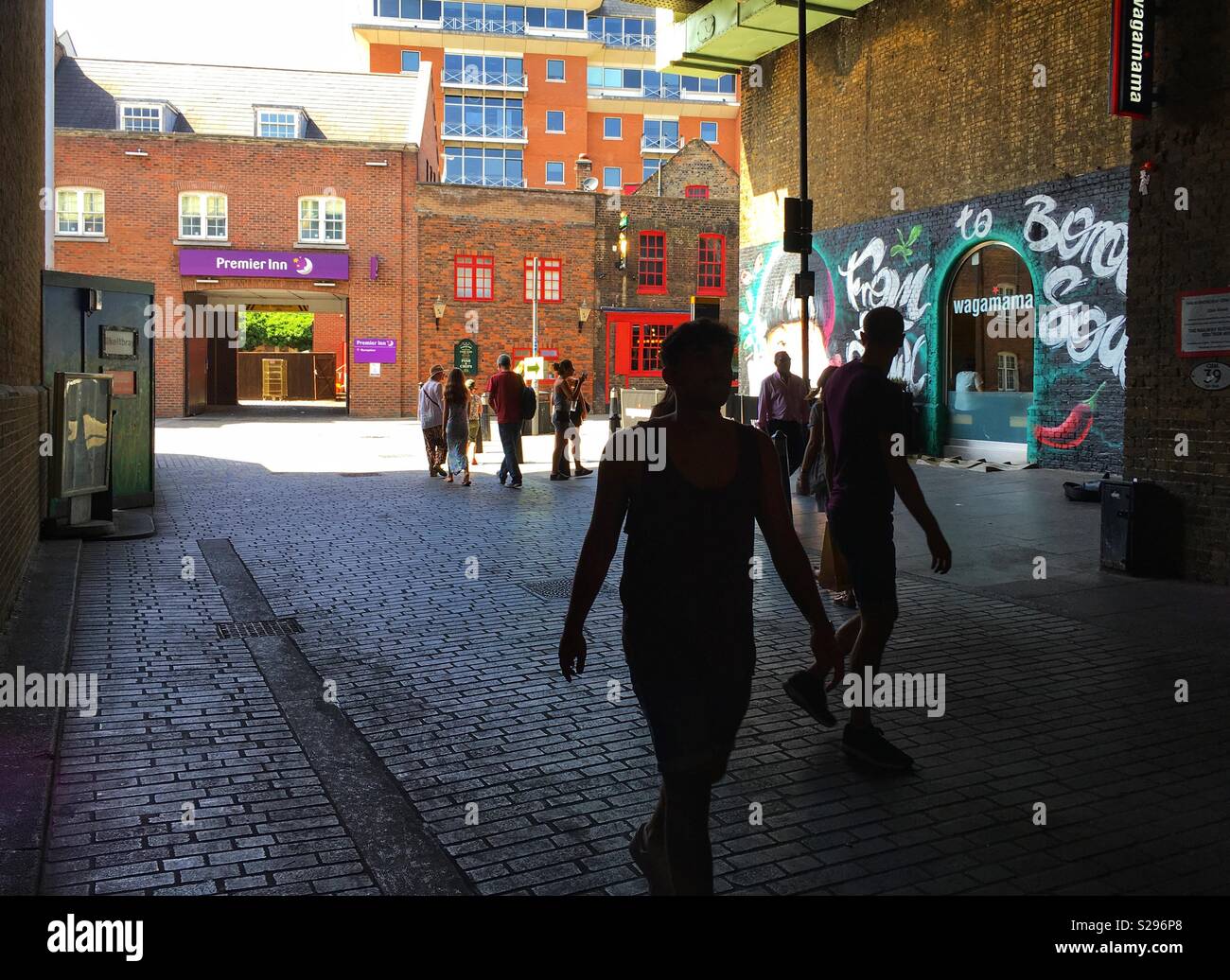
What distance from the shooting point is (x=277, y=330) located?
61.1 m

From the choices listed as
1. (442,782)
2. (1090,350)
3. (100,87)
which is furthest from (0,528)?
(100,87)

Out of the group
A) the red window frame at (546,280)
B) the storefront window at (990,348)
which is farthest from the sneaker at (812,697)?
the red window frame at (546,280)

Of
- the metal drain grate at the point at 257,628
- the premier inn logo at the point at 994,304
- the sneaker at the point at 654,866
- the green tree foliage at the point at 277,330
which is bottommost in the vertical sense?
the metal drain grate at the point at 257,628

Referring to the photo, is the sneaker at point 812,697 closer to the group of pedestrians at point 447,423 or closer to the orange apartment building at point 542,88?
the group of pedestrians at point 447,423

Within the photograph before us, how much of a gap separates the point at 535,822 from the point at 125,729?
2.14 metres

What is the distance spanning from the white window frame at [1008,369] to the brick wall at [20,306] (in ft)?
45.3

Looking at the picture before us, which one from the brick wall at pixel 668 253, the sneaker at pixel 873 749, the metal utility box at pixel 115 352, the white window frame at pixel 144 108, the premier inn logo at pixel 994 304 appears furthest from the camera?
the brick wall at pixel 668 253

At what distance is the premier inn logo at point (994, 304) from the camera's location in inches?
697

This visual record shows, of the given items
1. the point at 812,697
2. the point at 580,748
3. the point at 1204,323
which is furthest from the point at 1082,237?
the point at 580,748

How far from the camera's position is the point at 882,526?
472cm

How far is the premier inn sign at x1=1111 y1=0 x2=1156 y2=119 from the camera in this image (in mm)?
8727

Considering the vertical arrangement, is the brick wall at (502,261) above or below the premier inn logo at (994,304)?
above

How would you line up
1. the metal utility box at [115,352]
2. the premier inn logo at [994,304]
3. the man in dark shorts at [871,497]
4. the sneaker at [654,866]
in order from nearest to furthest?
the sneaker at [654,866] → the man in dark shorts at [871,497] → the metal utility box at [115,352] → the premier inn logo at [994,304]
